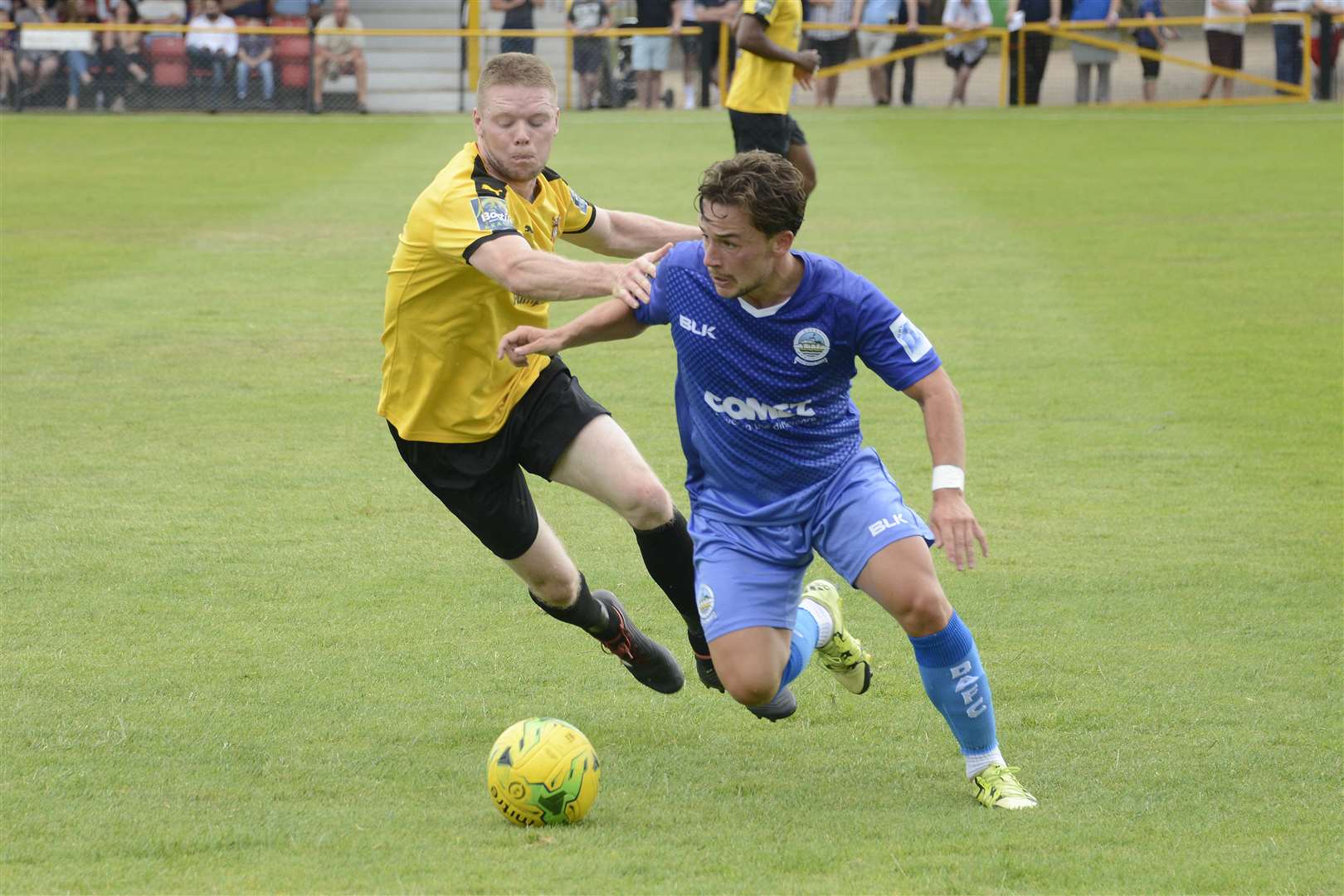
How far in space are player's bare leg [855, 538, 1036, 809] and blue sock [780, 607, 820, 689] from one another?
445mm

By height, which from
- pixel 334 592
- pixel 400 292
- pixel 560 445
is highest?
pixel 400 292

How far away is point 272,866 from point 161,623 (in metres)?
2.28

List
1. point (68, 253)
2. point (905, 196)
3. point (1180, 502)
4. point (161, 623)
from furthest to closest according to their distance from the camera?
point (905, 196) < point (68, 253) < point (1180, 502) < point (161, 623)

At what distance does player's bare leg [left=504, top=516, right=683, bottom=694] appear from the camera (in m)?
5.71

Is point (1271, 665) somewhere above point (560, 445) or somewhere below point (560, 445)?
below

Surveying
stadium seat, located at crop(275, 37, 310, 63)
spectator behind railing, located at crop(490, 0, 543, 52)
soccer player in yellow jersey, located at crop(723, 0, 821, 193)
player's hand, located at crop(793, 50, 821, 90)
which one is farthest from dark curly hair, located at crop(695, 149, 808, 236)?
stadium seat, located at crop(275, 37, 310, 63)

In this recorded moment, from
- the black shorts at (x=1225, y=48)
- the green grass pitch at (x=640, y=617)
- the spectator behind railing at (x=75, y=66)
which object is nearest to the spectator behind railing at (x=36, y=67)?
the spectator behind railing at (x=75, y=66)

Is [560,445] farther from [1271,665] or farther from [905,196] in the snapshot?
[905,196]

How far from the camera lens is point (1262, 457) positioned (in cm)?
872

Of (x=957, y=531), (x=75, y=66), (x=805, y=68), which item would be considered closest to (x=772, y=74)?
(x=805, y=68)

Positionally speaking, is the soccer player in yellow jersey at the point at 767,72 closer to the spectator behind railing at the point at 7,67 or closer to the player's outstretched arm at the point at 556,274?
the player's outstretched arm at the point at 556,274

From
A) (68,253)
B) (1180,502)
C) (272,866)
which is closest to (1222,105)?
(68,253)

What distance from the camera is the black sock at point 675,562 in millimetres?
5695

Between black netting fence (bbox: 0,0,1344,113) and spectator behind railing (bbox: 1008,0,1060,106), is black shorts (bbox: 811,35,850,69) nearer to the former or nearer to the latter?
black netting fence (bbox: 0,0,1344,113)
